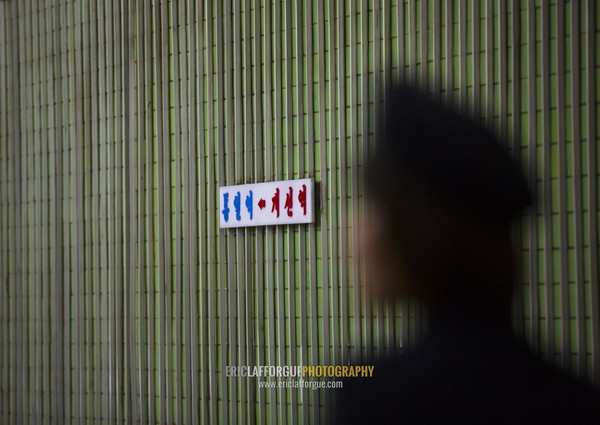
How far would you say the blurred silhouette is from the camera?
2.94 meters

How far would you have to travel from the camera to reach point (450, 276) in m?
3.09

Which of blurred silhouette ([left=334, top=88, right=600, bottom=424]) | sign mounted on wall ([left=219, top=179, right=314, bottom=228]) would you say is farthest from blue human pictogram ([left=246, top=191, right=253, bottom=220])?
blurred silhouette ([left=334, top=88, right=600, bottom=424])

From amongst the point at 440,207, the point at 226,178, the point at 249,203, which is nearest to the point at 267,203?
the point at 249,203

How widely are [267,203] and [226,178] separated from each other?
0.86 feet

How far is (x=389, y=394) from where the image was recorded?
127 inches

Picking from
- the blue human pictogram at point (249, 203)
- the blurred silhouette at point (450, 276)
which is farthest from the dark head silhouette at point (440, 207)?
the blue human pictogram at point (249, 203)

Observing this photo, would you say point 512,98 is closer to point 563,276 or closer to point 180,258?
point 563,276

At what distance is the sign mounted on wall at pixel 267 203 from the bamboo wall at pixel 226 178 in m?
0.05

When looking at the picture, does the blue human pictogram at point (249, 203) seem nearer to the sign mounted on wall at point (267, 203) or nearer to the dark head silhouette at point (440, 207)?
the sign mounted on wall at point (267, 203)

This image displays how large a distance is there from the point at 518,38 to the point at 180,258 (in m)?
1.73

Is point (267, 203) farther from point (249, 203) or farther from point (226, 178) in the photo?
point (226, 178)

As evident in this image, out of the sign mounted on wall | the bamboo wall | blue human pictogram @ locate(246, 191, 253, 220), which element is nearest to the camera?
the bamboo wall

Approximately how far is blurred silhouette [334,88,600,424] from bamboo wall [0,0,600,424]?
0.22 feet

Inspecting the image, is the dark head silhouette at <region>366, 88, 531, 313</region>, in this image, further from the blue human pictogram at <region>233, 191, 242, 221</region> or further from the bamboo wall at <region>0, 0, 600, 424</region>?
the blue human pictogram at <region>233, 191, 242, 221</region>
